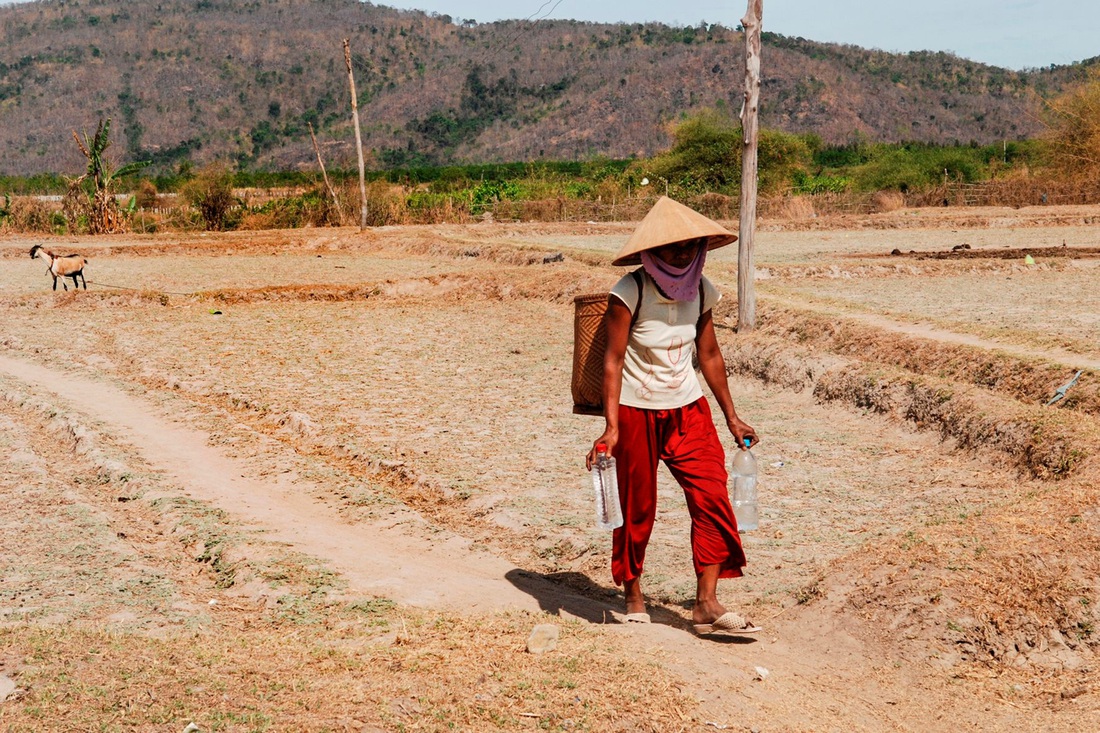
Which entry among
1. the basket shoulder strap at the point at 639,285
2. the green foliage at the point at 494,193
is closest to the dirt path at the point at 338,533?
the basket shoulder strap at the point at 639,285

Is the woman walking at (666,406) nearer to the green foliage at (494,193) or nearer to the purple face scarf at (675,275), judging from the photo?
the purple face scarf at (675,275)

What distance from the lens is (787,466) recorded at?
8.59 meters

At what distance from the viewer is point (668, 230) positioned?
511cm

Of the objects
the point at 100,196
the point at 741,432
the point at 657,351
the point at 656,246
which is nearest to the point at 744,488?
the point at 741,432

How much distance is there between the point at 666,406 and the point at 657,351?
0.25 m

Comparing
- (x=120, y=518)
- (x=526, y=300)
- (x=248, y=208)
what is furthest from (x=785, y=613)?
(x=248, y=208)

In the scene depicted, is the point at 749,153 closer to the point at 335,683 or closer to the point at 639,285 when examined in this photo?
the point at 639,285

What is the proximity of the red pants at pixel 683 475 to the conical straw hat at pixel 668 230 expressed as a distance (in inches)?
28.6

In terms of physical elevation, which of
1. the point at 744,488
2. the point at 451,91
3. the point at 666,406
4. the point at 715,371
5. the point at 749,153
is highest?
the point at 451,91

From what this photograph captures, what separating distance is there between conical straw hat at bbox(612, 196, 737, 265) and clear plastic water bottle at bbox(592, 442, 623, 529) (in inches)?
35.6

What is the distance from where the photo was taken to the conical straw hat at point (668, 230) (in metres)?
5.08

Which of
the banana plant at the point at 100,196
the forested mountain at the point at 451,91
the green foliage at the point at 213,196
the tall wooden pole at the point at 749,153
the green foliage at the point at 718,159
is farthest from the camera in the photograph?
the forested mountain at the point at 451,91

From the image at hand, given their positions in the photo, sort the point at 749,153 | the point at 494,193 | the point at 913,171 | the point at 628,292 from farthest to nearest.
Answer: the point at 913,171 < the point at 494,193 < the point at 749,153 < the point at 628,292

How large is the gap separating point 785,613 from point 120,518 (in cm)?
410
